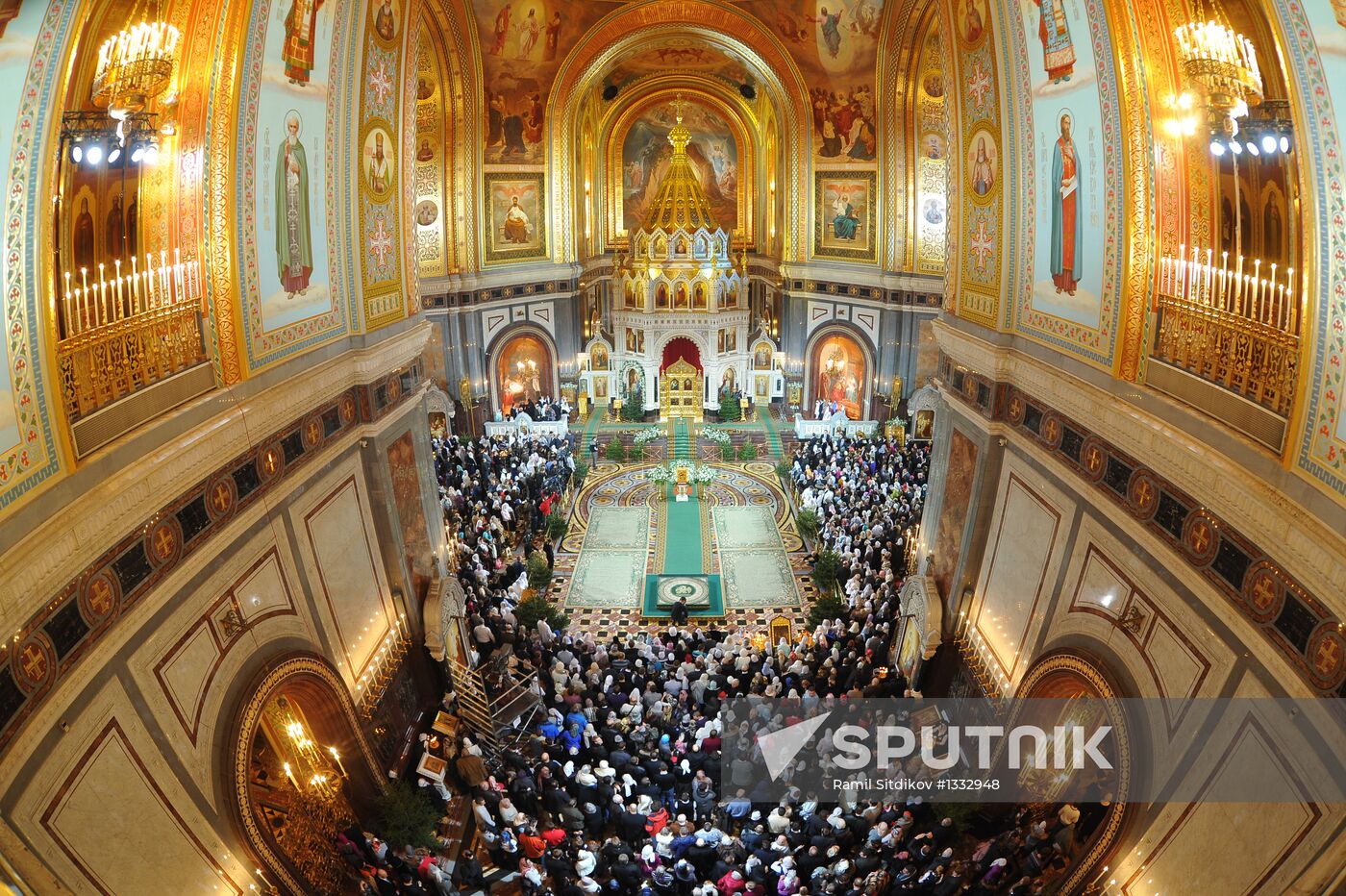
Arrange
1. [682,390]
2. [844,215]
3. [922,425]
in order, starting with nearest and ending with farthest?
[922,425] → [844,215] → [682,390]

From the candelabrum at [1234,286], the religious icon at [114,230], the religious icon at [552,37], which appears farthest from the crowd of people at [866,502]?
the religious icon at [552,37]

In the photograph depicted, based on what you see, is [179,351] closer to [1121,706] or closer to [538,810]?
[538,810]

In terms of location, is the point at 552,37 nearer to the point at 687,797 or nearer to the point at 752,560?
the point at 752,560

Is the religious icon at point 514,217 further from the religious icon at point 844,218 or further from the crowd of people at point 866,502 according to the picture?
the crowd of people at point 866,502

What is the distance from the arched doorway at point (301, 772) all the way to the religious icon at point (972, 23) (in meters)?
10.3

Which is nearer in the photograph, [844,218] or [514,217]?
[844,218]

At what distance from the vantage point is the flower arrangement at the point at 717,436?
24839mm

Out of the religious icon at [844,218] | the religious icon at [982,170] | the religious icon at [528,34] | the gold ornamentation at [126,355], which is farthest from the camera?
the religious icon at [844,218]

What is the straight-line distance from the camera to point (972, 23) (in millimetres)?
10711

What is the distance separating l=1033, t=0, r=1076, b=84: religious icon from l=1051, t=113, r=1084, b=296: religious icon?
44 cm

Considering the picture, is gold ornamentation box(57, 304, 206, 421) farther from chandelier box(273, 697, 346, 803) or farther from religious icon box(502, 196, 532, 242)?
religious icon box(502, 196, 532, 242)

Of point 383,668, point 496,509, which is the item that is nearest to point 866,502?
point 496,509

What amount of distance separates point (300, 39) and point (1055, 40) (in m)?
7.44

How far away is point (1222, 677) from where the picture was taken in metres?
6.57
